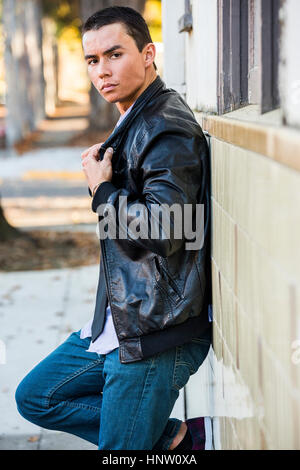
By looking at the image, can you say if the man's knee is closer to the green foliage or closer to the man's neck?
the man's neck

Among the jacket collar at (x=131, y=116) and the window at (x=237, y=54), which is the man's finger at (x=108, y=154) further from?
the window at (x=237, y=54)

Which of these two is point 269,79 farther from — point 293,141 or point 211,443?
point 211,443

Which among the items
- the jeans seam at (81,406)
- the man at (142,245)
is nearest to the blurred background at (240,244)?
the man at (142,245)

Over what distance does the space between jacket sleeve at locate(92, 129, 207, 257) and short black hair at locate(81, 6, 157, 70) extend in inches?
18.0

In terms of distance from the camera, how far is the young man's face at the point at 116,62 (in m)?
2.99

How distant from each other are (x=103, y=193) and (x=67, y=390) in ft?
2.90

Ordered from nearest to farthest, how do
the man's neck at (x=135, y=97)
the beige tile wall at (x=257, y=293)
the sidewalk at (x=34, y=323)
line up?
the beige tile wall at (x=257, y=293)
the man's neck at (x=135, y=97)
the sidewalk at (x=34, y=323)

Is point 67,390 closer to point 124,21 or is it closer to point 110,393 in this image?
point 110,393

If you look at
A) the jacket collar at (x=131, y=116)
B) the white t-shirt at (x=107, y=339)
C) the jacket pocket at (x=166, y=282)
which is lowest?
the white t-shirt at (x=107, y=339)

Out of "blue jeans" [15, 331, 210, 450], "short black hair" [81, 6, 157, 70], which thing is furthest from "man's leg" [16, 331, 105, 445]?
"short black hair" [81, 6, 157, 70]

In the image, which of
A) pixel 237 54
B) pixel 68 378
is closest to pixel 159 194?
pixel 237 54

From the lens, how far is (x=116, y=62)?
2.98m

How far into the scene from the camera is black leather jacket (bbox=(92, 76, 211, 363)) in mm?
2730

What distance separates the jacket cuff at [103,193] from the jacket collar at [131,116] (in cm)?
18
